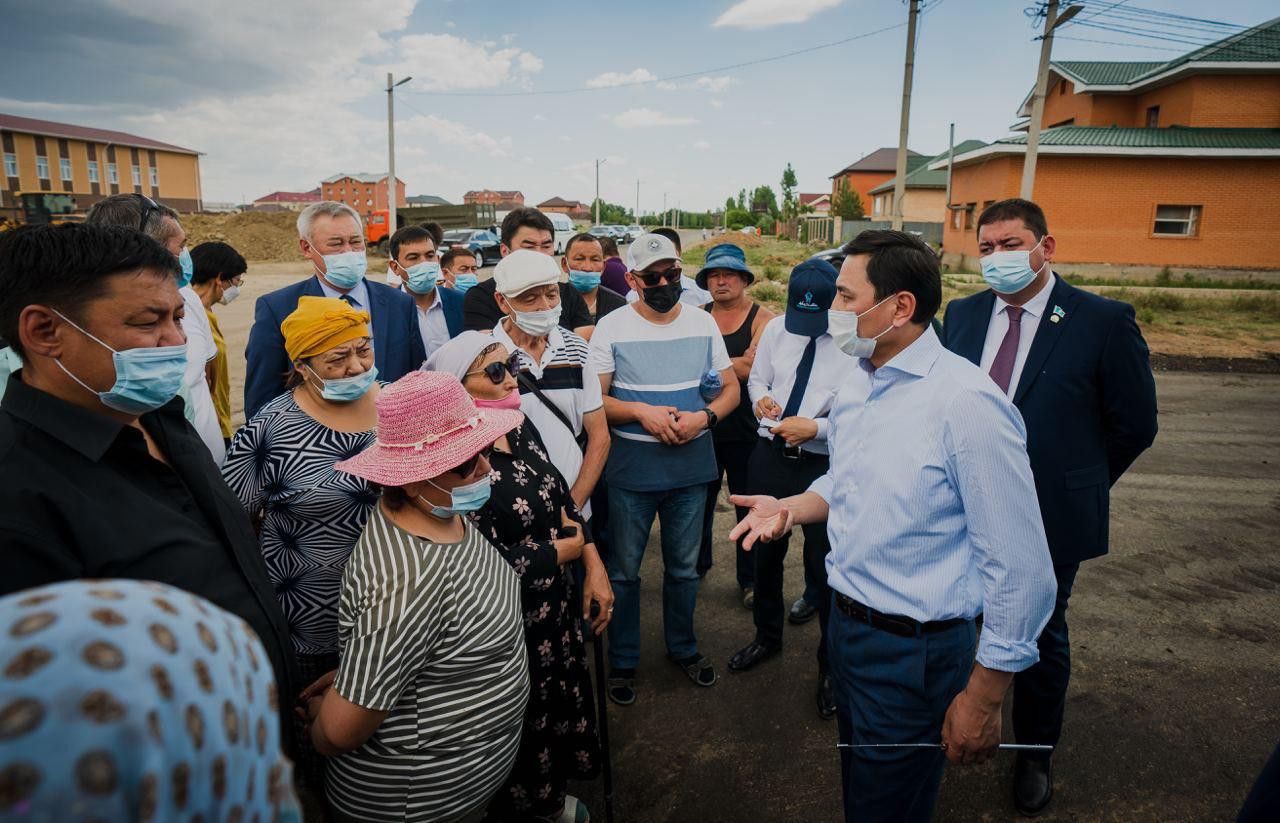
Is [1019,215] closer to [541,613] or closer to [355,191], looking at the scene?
[541,613]

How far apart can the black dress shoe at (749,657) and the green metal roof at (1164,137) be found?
23.9 meters

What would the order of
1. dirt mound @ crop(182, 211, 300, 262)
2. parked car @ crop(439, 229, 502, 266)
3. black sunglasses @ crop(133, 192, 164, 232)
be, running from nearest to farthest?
black sunglasses @ crop(133, 192, 164, 232), parked car @ crop(439, 229, 502, 266), dirt mound @ crop(182, 211, 300, 262)

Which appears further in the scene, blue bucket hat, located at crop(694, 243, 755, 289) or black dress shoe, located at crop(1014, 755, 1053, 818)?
blue bucket hat, located at crop(694, 243, 755, 289)

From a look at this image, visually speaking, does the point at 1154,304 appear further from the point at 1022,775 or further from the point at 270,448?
the point at 270,448

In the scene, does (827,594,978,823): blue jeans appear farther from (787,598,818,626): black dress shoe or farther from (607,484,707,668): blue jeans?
(787,598,818,626): black dress shoe

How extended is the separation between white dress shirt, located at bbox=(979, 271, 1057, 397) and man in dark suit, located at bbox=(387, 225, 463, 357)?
3.56m

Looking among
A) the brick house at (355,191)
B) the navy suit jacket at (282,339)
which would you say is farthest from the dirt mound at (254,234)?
the brick house at (355,191)

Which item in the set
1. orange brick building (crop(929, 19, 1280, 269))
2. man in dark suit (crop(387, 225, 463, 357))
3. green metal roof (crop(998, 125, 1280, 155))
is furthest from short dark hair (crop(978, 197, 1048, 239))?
green metal roof (crop(998, 125, 1280, 155))

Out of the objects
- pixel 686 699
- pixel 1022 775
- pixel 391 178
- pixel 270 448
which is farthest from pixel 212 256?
pixel 391 178

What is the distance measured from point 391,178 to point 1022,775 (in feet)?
80.1

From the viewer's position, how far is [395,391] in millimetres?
2064

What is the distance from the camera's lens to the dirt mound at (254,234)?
34.5m

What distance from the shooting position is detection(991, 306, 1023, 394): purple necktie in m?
3.23

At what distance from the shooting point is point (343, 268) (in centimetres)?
401
